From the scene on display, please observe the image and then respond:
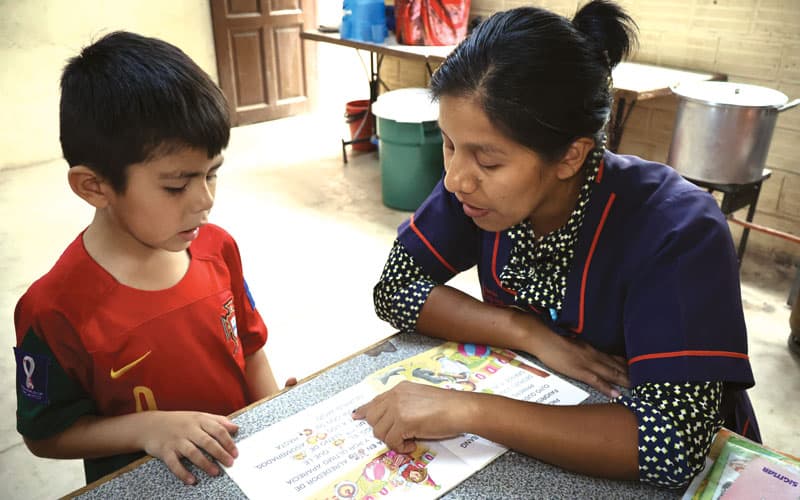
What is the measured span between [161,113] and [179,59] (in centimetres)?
11

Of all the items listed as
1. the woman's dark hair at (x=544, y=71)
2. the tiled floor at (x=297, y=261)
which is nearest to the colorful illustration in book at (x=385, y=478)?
the woman's dark hair at (x=544, y=71)

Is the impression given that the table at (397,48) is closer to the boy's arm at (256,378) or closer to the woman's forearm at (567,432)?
the boy's arm at (256,378)

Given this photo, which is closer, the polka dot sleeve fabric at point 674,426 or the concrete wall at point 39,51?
the polka dot sleeve fabric at point 674,426

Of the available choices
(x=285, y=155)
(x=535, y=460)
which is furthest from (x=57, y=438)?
(x=285, y=155)

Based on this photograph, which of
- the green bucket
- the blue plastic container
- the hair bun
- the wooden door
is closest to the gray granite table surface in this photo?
the hair bun

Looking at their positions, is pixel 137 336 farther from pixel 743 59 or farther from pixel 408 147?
pixel 743 59

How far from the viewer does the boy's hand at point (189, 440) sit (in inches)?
31.9

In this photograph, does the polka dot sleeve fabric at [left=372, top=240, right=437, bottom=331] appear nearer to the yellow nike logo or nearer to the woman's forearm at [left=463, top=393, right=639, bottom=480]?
the woman's forearm at [left=463, top=393, right=639, bottom=480]

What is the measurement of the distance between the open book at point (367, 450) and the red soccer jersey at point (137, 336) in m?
0.22

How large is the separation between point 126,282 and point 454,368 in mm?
524

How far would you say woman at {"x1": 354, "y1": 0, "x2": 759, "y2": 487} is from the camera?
838mm

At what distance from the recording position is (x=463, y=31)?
147 inches

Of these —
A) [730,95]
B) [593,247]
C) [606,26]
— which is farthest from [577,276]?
[730,95]

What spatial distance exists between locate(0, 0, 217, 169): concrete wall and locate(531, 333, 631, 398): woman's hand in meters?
4.18
